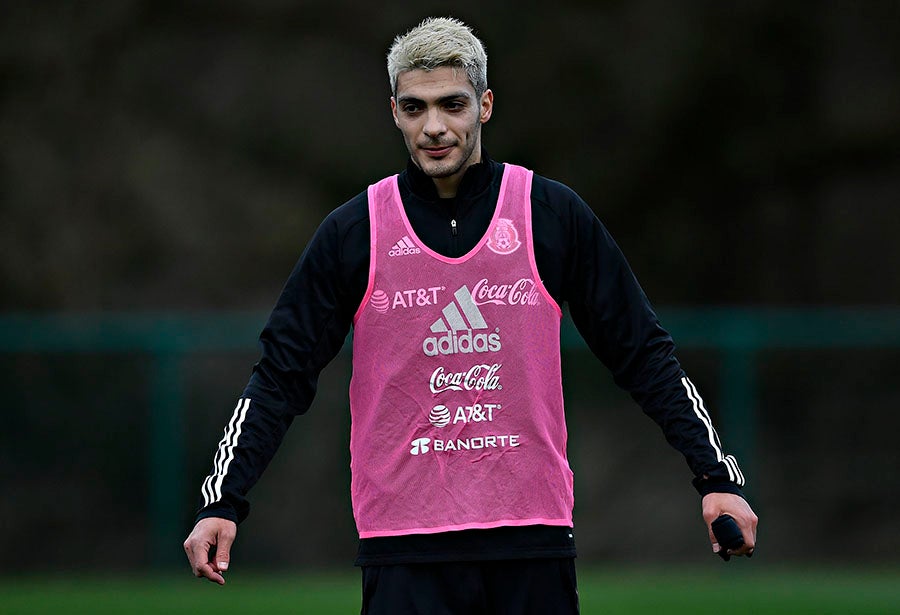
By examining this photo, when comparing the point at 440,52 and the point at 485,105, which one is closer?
the point at 440,52

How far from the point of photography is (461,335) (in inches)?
170

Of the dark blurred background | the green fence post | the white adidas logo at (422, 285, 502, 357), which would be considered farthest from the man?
the dark blurred background

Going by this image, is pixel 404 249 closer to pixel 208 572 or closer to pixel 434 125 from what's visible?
pixel 434 125

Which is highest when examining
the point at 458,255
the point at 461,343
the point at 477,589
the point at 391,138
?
the point at 391,138

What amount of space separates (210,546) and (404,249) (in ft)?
3.13

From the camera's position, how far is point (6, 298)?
17.2 metres

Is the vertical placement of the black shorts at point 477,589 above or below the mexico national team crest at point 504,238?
below

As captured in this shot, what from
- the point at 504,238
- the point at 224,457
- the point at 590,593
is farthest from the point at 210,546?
the point at 590,593

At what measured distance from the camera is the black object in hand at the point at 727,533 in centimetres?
415

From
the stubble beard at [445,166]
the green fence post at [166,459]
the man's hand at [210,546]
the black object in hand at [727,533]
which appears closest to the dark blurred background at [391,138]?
the green fence post at [166,459]

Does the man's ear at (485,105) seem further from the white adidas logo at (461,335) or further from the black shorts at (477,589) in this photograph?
the black shorts at (477,589)

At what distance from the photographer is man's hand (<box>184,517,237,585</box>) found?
4.11 m

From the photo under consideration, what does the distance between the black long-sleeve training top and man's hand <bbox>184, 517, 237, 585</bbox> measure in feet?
0.61

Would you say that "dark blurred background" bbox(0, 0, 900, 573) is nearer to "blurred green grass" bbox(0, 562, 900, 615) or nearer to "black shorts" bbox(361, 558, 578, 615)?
"blurred green grass" bbox(0, 562, 900, 615)
